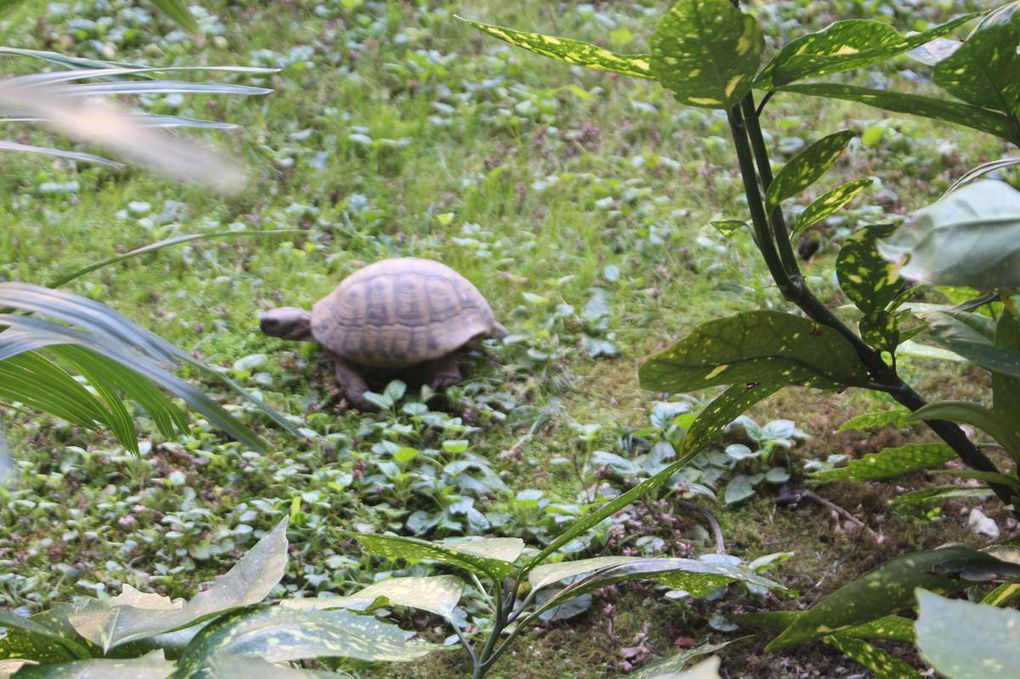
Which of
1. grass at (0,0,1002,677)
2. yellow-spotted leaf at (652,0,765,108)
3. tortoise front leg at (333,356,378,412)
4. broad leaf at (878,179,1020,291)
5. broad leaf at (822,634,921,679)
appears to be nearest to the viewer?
broad leaf at (878,179,1020,291)

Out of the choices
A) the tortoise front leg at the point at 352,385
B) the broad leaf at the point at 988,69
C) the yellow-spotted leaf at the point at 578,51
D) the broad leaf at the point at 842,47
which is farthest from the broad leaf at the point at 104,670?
the tortoise front leg at the point at 352,385

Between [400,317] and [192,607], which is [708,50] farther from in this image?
[400,317]

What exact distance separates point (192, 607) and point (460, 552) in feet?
1.00

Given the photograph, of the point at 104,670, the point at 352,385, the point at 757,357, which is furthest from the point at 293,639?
the point at 352,385

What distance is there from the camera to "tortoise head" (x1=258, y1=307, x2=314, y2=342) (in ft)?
10.6

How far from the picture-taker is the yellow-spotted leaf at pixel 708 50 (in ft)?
2.95

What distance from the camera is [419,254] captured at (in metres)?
3.74

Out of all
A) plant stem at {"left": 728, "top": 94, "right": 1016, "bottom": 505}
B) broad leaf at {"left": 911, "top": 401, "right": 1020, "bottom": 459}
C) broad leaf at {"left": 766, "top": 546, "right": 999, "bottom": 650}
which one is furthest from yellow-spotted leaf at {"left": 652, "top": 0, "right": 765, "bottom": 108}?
broad leaf at {"left": 766, "top": 546, "right": 999, "bottom": 650}

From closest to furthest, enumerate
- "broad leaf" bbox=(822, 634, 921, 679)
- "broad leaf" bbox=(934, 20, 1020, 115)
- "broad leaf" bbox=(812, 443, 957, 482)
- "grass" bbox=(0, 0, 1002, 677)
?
"broad leaf" bbox=(934, 20, 1020, 115)
"broad leaf" bbox=(822, 634, 921, 679)
"broad leaf" bbox=(812, 443, 957, 482)
"grass" bbox=(0, 0, 1002, 677)

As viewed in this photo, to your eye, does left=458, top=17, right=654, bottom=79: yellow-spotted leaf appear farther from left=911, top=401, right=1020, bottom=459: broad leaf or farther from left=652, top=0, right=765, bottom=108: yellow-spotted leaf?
left=911, top=401, right=1020, bottom=459: broad leaf

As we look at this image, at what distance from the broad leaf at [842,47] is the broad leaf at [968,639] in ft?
1.89

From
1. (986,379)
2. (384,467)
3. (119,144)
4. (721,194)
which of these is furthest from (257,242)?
(119,144)

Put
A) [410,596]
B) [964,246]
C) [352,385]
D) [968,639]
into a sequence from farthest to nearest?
[352,385] < [410,596] < [964,246] < [968,639]

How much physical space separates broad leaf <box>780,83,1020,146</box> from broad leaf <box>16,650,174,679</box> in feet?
2.76
